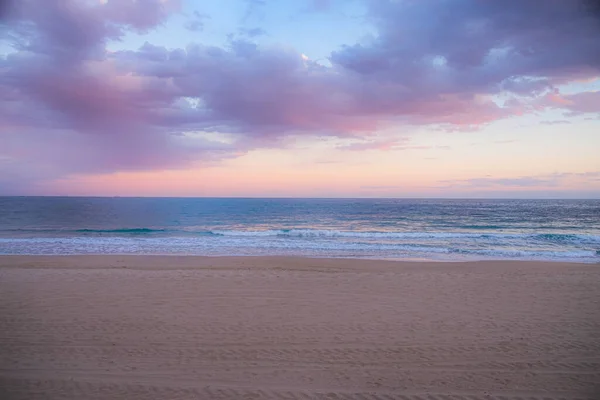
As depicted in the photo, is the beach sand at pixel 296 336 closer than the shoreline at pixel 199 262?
Yes

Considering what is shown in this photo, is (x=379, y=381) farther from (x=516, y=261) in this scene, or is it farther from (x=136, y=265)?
(x=516, y=261)

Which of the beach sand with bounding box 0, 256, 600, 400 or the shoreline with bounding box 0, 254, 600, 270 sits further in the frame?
the shoreline with bounding box 0, 254, 600, 270

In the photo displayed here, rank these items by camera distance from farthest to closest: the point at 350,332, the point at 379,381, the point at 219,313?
the point at 219,313 < the point at 350,332 < the point at 379,381

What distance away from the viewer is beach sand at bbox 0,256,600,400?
16.3 ft

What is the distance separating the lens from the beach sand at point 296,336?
16.3 ft

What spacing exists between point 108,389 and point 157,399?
84 cm

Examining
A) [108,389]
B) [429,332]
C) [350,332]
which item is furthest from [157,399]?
[429,332]

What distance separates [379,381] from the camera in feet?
16.7

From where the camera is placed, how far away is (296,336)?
6.70 metres

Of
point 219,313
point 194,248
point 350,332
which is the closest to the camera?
point 350,332

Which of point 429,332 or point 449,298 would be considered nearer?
point 429,332

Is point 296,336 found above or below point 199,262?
above

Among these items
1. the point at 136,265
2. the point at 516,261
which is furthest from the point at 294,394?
the point at 516,261

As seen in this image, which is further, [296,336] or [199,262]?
[199,262]
